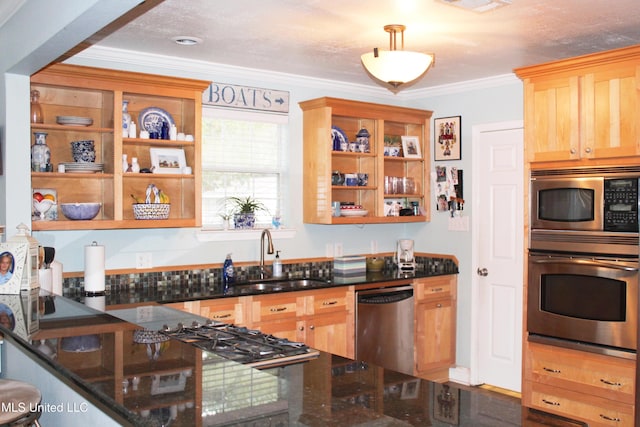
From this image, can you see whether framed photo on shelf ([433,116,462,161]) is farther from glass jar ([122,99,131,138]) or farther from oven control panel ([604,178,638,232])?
glass jar ([122,99,131,138])

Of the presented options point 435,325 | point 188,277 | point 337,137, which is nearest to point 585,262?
point 435,325

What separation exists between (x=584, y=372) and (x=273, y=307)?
2.01 metres

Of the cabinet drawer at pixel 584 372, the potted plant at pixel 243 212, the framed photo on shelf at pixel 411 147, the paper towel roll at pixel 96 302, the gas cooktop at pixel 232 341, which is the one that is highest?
the framed photo on shelf at pixel 411 147

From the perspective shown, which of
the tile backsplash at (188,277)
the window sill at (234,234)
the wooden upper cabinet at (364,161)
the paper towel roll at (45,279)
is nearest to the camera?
the paper towel roll at (45,279)

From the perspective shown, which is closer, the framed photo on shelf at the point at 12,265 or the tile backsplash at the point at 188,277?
the framed photo on shelf at the point at 12,265

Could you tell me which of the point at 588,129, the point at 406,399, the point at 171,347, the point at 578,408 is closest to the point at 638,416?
the point at 578,408

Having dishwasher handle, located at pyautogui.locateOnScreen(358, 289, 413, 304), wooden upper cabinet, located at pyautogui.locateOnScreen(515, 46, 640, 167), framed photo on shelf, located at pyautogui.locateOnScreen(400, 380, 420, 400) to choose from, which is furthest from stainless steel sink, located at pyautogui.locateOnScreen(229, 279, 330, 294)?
framed photo on shelf, located at pyautogui.locateOnScreen(400, 380, 420, 400)

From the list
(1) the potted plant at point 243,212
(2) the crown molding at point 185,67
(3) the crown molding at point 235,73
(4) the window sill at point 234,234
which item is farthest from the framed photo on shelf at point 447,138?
(1) the potted plant at point 243,212

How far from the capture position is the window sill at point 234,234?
4758 millimetres

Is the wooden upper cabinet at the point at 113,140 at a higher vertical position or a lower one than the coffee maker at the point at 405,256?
higher

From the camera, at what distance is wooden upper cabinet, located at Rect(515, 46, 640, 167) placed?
150 inches

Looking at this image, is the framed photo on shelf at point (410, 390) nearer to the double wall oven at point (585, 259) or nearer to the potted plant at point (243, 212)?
the double wall oven at point (585, 259)

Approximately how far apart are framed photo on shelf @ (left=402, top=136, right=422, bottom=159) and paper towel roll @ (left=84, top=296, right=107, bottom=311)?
2.84 metres

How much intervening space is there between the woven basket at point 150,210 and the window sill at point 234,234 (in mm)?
479
